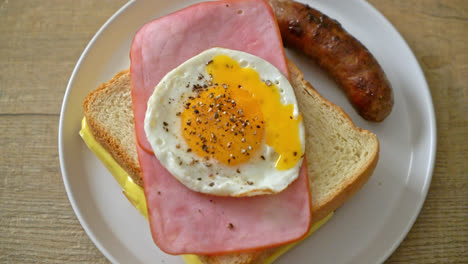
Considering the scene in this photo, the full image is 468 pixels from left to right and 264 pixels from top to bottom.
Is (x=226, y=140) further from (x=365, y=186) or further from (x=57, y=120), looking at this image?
(x=57, y=120)

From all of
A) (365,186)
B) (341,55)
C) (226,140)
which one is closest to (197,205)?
(226,140)

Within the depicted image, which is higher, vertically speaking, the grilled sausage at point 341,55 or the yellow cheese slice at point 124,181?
the grilled sausage at point 341,55

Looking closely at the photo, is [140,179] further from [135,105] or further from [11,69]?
[11,69]

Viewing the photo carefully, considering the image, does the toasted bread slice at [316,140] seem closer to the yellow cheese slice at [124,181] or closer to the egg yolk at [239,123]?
the yellow cheese slice at [124,181]

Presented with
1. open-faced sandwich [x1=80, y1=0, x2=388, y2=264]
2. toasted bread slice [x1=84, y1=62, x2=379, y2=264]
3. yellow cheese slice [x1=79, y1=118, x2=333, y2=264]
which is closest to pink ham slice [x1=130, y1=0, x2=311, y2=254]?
open-faced sandwich [x1=80, y1=0, x2=388, y2=264]

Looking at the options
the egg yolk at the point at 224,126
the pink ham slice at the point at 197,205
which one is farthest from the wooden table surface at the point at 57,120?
the egg yolk at the point at 224,126

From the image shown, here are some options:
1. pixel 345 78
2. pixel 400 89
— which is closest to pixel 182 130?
pixel 345 78
